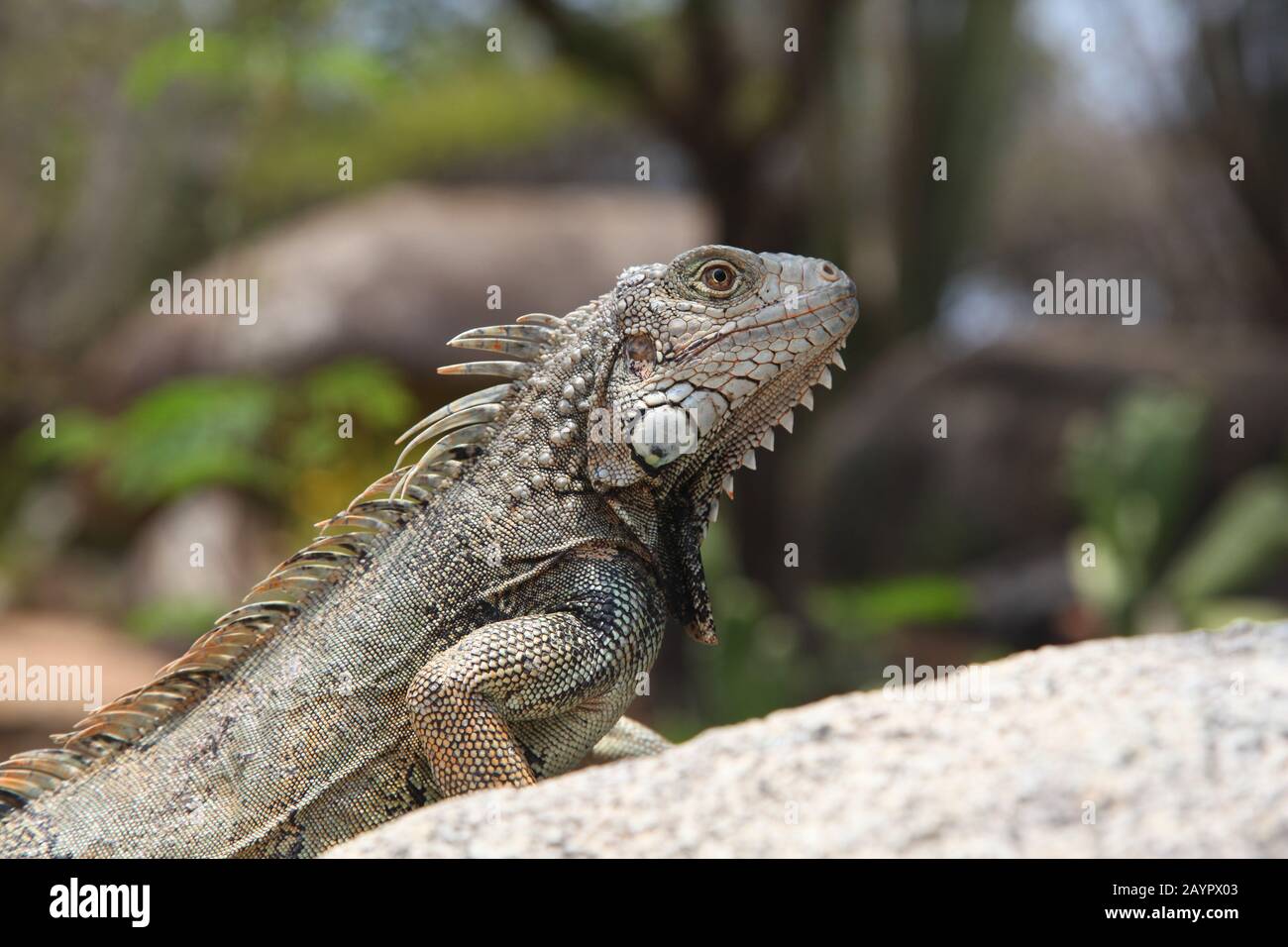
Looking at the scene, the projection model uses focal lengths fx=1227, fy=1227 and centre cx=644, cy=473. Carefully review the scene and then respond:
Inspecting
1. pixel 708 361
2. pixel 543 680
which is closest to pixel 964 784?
pixel 543 680

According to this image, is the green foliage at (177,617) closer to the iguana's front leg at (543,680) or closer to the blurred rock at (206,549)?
the blurred rock at (206,549)

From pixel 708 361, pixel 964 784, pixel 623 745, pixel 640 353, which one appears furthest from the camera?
pixel 623 745

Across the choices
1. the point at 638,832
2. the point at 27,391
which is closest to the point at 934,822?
the point at 638,832

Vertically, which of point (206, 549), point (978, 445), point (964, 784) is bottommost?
point (206, 549)

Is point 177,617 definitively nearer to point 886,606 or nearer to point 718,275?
point 886,606

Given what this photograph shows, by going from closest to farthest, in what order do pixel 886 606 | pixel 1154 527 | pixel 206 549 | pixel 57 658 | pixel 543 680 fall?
1. pixel 543 680
2. pixel 886 606
3. pixel 1154 527
4. pixel 57 658
5. pixel 206 549
